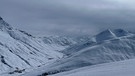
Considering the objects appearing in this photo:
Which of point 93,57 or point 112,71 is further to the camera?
point 93,57

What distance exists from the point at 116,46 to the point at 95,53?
32.3m

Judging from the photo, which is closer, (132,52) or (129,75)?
(129,75)

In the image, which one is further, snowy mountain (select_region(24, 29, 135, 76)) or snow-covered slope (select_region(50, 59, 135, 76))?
snowy mountain (select_region(24, 29, 135, 76))

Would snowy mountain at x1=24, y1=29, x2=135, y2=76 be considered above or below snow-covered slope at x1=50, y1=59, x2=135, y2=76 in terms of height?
above

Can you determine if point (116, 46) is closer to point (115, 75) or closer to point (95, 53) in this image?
point (95, 53)

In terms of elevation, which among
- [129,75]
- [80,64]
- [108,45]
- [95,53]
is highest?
[108,45]

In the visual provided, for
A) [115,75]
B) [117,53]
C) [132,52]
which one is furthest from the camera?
[132,52]

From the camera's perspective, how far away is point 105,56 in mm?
152375

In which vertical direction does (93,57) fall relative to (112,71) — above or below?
above

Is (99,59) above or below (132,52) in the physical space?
below

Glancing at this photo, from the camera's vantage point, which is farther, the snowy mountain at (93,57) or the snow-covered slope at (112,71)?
the snowy mountain at (93,57)

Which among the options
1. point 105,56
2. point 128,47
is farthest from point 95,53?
point 128,47

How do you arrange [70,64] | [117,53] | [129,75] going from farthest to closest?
[117,53], [70,64], [129,75]

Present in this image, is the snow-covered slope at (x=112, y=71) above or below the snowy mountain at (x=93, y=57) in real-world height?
below
